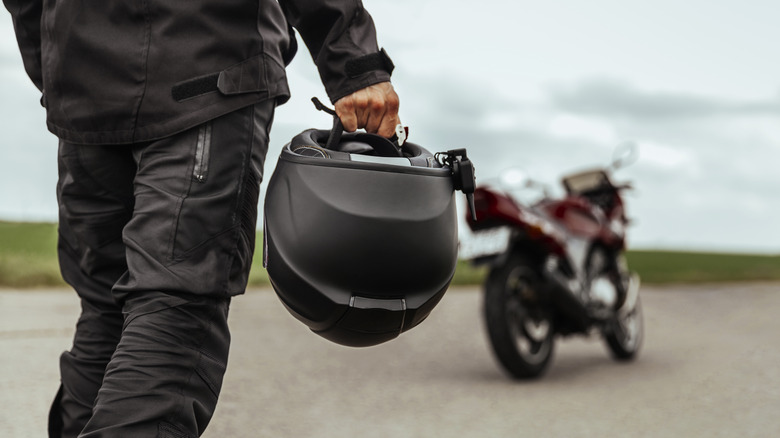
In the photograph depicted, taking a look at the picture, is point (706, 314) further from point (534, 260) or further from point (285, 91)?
point (285, 91)

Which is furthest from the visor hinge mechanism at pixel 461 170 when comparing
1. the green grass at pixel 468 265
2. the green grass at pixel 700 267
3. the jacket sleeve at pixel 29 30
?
the green grass at pixel 700 267

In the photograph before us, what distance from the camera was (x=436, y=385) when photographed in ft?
14.9

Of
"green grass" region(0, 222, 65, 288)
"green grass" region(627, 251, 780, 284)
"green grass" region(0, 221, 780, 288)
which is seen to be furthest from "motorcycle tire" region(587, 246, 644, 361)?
"green grass" region(627, 251, 780, 284)

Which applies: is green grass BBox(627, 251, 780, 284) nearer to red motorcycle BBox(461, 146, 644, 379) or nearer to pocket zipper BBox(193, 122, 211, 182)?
red motorcycle BBox(461, 146, 644, 379)

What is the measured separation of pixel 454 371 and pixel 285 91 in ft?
11.0

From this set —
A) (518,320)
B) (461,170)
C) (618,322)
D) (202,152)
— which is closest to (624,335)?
(618,322)

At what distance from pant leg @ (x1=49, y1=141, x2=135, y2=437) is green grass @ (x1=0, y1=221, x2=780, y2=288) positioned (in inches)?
33.4

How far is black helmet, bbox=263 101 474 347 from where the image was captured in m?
1.83

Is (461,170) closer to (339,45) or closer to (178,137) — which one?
(339,45)

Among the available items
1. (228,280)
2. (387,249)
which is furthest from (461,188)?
(228,280)

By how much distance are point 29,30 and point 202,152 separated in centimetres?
72

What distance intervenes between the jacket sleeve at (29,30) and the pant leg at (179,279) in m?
0.54

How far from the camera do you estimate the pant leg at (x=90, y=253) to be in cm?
199

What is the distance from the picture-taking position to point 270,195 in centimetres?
197
